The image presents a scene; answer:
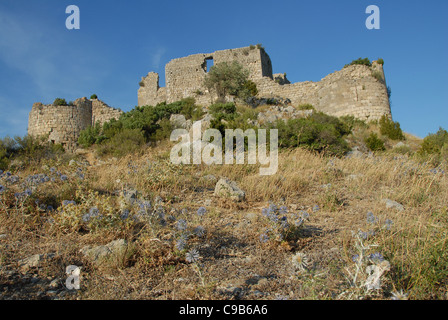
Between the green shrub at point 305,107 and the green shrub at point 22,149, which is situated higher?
the green shrub at point 305,107

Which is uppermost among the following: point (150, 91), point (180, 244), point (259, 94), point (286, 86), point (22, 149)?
point (150, 91)

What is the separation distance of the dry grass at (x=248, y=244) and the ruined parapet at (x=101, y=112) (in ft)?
49.4

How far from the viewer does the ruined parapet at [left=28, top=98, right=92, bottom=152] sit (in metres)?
17.2

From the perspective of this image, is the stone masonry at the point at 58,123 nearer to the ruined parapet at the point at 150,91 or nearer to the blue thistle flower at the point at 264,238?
the ruined parapet at the point at 150,91

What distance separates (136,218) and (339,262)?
2.07 meters

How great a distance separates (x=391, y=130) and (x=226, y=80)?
9.55 m

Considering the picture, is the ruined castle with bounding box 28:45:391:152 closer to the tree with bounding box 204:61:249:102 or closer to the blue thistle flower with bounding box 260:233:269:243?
the tree with bounding box 204:61:249:102

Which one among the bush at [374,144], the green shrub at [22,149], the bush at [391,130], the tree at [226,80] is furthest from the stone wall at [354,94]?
the green shrub at [22,149]

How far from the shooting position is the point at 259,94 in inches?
784

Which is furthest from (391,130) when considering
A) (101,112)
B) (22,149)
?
(101,112)

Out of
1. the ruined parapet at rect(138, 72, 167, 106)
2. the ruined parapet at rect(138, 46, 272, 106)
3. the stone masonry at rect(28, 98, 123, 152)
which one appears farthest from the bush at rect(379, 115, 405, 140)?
the stone masonry at rect(28, 98, 123, 152)

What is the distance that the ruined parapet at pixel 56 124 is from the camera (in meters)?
17.2

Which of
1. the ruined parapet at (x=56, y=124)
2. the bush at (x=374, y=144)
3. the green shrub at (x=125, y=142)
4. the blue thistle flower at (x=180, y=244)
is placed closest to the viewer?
the blue thistle flower at (x=180, y=244)

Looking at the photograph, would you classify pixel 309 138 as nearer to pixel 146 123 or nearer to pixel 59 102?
pixel 146 123
